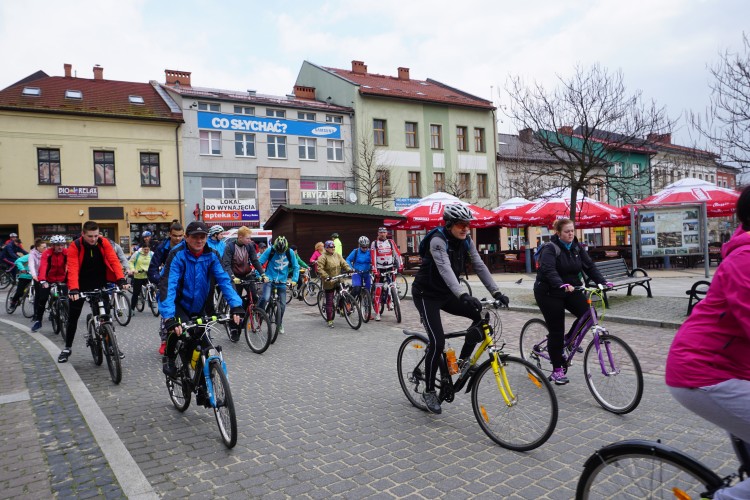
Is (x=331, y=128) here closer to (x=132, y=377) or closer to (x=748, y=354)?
(x=132, y=377)

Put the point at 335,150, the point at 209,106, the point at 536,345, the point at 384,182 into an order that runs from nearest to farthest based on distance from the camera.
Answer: the point at 536,345, the point at 209,106, the point at 335,150, the point at 384,182

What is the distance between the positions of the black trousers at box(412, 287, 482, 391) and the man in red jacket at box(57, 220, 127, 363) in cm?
433

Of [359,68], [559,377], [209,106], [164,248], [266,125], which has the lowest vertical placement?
[559,377]

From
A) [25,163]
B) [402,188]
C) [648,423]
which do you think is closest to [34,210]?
[25,163]

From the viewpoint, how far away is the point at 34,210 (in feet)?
98.3

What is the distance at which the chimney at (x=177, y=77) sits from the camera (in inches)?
1495

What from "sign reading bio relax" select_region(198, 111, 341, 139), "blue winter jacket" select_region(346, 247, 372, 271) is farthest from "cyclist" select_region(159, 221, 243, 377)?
"sign reading bio relax" select_region(198, 111, 341, 139)

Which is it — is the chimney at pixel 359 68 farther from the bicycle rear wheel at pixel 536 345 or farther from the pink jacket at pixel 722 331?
the pink jacket at pixel 722 331

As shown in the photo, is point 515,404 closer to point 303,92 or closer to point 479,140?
point 303,92

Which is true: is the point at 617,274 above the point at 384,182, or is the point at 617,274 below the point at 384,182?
below

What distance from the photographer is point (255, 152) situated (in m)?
35.5

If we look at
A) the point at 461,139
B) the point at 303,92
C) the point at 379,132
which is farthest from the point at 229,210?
the point at 461,139

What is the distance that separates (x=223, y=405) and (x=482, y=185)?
4081 centimetres

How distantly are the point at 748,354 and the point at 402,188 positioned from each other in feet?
125
